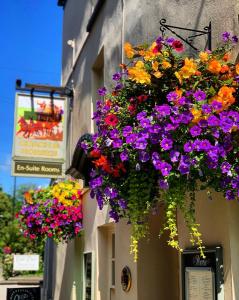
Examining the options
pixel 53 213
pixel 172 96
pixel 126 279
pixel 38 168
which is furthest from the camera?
pixel 38 168

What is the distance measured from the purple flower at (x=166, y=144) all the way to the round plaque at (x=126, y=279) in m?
3.24

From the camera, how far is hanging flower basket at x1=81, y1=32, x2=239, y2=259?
3.76m

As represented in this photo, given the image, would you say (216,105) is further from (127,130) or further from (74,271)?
(74,271)

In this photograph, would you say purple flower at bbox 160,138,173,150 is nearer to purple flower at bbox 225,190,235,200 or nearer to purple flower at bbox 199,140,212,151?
purple flower at bbox 199,140,212,151

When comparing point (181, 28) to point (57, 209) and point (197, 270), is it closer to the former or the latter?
point (197, 270)

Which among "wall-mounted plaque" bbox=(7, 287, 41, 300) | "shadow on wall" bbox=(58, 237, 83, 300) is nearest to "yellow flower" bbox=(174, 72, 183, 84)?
"shadow on wall" bbox=(58, 237, 83, 300)

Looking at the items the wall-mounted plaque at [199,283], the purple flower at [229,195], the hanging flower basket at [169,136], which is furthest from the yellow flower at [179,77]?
the wall-mounted plaque at [199,283]

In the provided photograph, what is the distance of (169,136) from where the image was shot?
3828mm

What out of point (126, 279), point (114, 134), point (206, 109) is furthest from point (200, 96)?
point (126, 279)

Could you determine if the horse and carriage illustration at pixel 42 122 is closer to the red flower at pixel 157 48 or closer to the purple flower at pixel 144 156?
the red flower at pixel 157 48

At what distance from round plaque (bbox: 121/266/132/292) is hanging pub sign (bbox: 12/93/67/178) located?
448cm

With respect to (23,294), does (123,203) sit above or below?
above

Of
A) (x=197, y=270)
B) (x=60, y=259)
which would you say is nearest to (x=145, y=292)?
(x=197, y=270)

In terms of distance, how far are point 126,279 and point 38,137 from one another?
5169 mm
